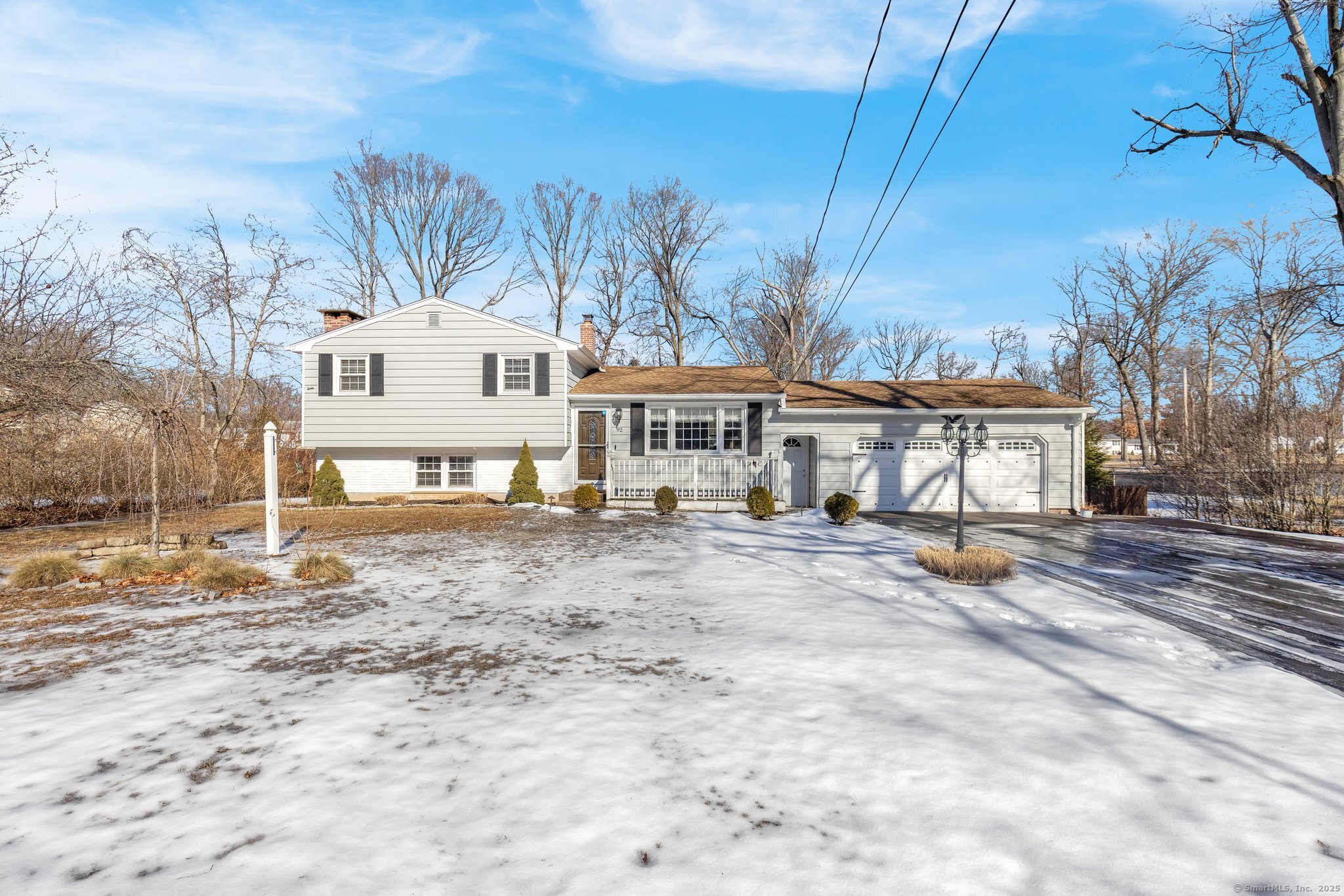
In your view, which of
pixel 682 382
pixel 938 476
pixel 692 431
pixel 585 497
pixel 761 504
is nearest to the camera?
pixel 761 504

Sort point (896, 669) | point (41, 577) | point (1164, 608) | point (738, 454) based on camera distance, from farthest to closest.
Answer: point (738, 454)
point (41, 577)
point (1164, 608)
point (896, 669)

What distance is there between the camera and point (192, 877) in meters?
2.53

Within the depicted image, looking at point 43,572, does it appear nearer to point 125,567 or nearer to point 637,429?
point 125,567

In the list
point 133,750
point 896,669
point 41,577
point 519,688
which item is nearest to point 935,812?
point 896,669

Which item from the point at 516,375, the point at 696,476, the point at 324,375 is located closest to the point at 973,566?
the point at 696,476

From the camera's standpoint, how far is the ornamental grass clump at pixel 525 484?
56.7 feet

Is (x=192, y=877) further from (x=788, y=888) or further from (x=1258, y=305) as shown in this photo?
(x=1258, y=305)

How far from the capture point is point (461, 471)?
61.6 ft

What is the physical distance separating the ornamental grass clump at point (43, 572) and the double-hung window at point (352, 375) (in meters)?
10.5

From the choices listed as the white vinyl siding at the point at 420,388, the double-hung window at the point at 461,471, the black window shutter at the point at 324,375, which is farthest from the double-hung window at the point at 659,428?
the black window shutter at the point at 324,375

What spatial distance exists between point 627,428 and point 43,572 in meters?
12.1

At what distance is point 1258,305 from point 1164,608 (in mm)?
25336

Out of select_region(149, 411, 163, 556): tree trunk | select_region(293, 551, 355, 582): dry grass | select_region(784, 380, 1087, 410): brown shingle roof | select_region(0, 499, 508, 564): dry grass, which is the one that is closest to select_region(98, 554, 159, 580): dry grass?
select_region(149, 411, 163, 556): tree trunk

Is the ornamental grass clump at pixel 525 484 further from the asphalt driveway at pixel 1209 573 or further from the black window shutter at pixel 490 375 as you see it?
the asphalt driveway at pixel 1209 573
